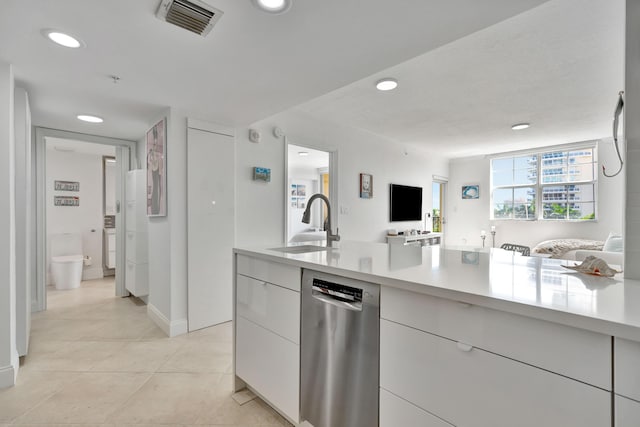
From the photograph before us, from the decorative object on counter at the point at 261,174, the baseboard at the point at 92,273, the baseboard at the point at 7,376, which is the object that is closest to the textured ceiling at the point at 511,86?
the decorative object on counter at the point at 261,174

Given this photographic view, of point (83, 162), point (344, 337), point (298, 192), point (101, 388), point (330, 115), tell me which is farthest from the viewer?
point (298, 192)

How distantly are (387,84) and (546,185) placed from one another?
475cm

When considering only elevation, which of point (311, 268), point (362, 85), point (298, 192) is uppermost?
point (362, 85)

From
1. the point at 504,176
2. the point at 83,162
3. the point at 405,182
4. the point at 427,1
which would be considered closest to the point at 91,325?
the point at 83,162

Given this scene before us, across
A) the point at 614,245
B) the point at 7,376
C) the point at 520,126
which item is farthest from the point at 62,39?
the point at 614,245

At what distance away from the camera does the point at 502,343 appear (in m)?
0.81

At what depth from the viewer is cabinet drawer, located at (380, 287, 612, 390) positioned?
2.23ft

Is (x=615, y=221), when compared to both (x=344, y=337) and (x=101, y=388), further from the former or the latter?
(x=101, y=388)

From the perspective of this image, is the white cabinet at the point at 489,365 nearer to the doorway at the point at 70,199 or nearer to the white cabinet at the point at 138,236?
the white cabinet at the point at 138,236

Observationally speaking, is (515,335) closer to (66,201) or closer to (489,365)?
Result: (489,365)

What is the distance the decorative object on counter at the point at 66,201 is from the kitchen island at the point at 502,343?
5.17 m

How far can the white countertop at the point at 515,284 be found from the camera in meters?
0.69

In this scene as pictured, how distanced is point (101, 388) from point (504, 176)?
7.07 m

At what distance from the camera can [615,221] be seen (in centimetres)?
503
